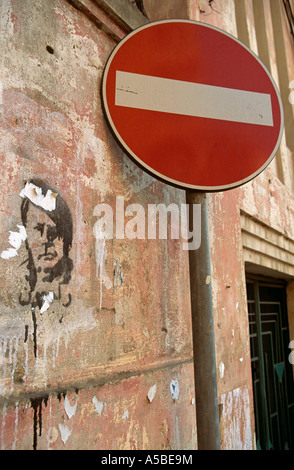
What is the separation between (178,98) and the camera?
1193mm

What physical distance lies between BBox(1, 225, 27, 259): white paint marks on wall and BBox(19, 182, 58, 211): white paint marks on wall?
10 centimetres

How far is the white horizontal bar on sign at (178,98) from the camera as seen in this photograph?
A: 1.18m

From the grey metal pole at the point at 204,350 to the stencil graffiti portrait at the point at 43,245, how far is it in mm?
421

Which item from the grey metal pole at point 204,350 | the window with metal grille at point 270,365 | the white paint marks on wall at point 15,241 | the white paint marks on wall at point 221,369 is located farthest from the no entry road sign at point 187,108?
the window with metal grille at point 270,365

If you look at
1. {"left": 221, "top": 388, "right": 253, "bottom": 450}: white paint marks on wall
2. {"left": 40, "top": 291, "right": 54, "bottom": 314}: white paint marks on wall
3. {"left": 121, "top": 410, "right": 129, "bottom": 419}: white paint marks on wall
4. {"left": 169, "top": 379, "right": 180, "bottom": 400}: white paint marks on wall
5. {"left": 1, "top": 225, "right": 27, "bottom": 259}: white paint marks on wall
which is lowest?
{"left": 221, "top": 388, "right": 253, "bottom": 450}: white paint marks on wall

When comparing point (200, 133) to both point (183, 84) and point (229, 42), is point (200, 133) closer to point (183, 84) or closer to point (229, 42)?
point (183, 84)

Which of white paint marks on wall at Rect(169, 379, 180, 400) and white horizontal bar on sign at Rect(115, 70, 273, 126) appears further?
white paint marks on wall at Rect(169, 379, 180, 400)

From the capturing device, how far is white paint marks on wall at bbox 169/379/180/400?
1.45 m

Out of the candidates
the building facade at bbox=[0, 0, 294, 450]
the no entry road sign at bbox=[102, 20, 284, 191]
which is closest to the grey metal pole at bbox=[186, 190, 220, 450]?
the building facade at bbox=[0, 0, 294, 450]

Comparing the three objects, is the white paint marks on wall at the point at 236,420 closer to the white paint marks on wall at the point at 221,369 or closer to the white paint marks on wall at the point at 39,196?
the white paint marks on wall at the point at 221,369

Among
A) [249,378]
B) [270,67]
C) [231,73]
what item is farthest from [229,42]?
[270,67]

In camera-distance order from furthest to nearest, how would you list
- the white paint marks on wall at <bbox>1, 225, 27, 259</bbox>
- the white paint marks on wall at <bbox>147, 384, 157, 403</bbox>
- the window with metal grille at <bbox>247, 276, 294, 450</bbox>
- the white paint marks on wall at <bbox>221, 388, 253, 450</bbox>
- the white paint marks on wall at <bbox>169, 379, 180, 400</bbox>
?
the window with metal grille at <bbox>247, 276, 294, 450</bbox>, the white paint marks on wall at <bbox>221, 388, 253, 450</bbox>, the white paint marks on wall at <bbox>169, 379, 180, 400</bbox>, the white paint marks on wall at <bbox>147, 384, 157, 403</bbox>, the white paint marks on wall at <bbox>1, 225, 27, 259</bbox>

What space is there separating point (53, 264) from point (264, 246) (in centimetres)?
208

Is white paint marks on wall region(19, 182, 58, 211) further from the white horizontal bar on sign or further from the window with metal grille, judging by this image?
the window with metal grille
